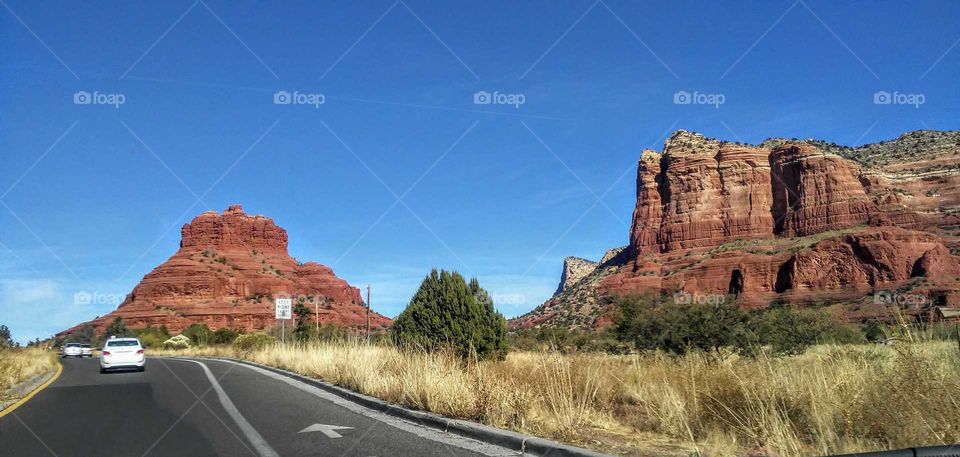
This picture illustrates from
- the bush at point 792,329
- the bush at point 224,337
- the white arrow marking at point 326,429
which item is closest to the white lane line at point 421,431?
the white arrow marking at point 326,429

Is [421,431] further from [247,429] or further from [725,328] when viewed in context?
[725,328]

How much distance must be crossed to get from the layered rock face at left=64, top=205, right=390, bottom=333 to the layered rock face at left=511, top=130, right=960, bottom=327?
1782 inches

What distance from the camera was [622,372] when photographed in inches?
445

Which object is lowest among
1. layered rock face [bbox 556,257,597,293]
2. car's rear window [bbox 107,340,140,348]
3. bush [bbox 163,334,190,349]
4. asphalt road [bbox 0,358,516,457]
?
bush [bbox 163,334,190,349]

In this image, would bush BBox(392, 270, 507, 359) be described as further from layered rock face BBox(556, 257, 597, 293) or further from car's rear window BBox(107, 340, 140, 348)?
layered rock face BBox(556, 257, 597, 293)

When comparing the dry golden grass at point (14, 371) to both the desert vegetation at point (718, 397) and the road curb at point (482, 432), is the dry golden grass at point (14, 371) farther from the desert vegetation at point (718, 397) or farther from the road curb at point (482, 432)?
the road curb at point (482, 432)

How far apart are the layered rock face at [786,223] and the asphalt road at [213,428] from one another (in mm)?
57482

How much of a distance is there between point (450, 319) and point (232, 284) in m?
110

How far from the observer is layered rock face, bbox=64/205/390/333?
355ft

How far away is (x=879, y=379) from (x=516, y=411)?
429cm

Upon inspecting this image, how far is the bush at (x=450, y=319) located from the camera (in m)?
19.9

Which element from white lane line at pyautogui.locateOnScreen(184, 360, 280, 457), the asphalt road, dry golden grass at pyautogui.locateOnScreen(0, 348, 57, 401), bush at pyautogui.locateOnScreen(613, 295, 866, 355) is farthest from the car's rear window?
bush at pyautogui.locateOnScreen(613, 295, 866, 355)

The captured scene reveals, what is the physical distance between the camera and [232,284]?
120125 mm

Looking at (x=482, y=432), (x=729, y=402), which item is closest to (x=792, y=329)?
(x=729, y=402)
